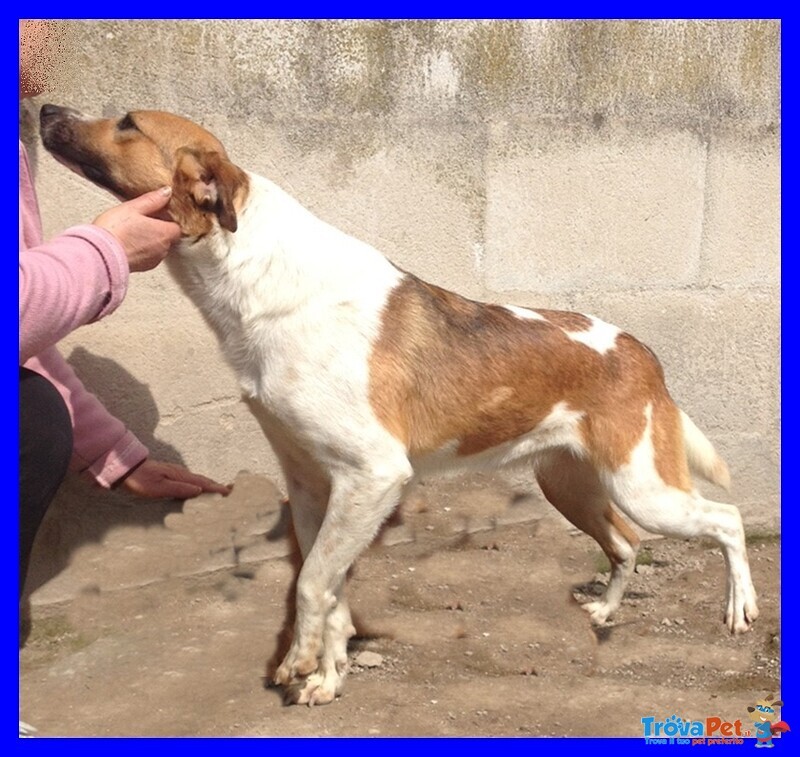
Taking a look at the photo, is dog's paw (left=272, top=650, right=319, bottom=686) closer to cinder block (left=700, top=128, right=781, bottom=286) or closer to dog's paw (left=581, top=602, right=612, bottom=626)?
dog's paw (left=581, top=602, right=612, bottom=626)

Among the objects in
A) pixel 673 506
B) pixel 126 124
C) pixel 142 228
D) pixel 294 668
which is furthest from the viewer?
pixel 673 506

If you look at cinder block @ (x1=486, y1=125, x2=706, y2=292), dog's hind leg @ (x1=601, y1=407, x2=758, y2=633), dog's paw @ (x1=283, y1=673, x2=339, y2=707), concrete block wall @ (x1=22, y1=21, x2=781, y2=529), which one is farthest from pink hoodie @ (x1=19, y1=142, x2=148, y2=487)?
cinder block @ (x1=486, y1=125, x2=706, y2=292)

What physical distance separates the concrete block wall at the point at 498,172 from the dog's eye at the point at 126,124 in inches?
28.4

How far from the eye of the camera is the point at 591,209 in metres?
5.39

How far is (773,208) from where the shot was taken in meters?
5.66

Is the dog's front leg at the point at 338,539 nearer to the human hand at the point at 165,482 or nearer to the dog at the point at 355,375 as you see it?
the dog at the point at 355,375

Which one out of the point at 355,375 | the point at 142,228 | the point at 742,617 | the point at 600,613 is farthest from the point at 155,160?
the point at 742,617

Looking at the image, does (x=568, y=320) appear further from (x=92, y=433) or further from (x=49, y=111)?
(x=49, y=111)

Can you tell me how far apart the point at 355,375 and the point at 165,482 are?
1395mm

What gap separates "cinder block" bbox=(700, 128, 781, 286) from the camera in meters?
5.54

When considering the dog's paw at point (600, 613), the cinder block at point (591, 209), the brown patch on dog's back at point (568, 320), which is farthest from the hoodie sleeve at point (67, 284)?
the dog's paw at point (600, 613)

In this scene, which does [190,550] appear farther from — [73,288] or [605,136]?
[605,136]

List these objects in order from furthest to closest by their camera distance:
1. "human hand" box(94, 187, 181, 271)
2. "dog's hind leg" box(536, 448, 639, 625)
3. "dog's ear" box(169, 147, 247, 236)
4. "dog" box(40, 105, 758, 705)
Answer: "dog's hind leg" box(536, 448, 639, 625), "dog" box(40, 105, 758, 705), "dog's ear" box(169, 147, 247, 236), "human hand" box(94, 187, 181, 271)

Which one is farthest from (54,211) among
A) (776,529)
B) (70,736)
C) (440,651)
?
(776,529)
